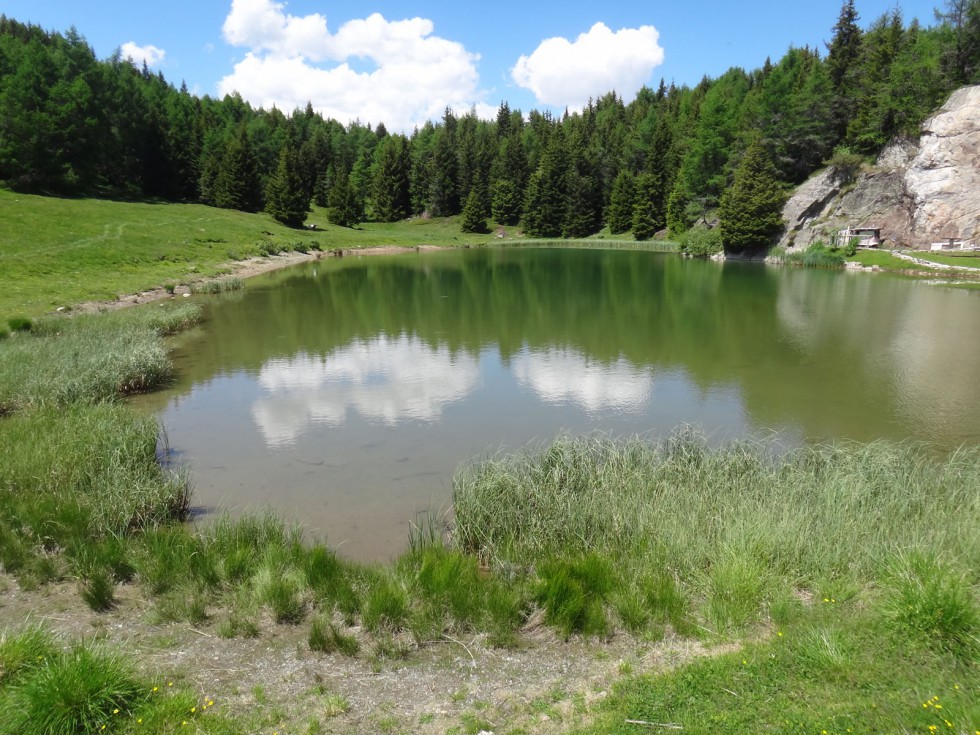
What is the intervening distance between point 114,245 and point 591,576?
143ft

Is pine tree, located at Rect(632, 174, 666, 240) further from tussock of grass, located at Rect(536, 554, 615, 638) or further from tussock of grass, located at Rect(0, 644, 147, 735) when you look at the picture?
tussock of grass, located at Rect(0, 644, 147, 735)

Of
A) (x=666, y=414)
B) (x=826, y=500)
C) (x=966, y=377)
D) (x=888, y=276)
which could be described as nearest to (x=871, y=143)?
(x=888, y=276)

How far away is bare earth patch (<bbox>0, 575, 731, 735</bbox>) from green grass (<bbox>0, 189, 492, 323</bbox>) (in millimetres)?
20037

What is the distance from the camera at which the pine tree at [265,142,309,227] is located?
6838 cm

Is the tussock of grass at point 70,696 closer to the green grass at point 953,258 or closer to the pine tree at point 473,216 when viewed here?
the green grass at point 953,258

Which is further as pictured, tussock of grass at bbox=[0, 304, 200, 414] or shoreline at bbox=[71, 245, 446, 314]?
shoreline at bbox=[71, 245, 446, 314]

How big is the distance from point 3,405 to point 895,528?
15.2 m

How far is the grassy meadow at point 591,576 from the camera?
447cm

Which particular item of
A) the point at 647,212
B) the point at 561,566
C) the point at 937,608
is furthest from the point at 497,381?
the point at 647,212

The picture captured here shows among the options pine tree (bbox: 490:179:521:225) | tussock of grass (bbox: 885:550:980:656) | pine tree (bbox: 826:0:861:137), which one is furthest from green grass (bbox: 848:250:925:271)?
pine tree (bbox: 490:179:521:225)

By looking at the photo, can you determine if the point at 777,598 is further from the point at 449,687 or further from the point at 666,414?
the point at 666,414

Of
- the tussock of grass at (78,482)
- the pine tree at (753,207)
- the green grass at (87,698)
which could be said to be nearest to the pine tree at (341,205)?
the pine tree at (753,207)

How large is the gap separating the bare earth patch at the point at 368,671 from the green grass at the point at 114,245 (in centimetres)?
2004

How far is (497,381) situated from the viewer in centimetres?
1734
